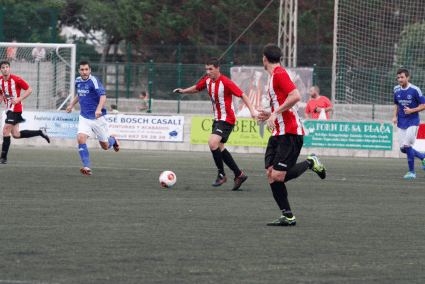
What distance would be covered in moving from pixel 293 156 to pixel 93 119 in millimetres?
5920

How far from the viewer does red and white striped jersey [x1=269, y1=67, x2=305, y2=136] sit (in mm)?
6598

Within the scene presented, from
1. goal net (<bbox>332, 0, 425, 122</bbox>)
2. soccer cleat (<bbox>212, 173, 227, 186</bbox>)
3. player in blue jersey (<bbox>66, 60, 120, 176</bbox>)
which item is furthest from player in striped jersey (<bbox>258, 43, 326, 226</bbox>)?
goal net (<bbox>332, 0, 425, 122</bbox>)

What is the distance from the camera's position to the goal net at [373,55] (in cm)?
2433

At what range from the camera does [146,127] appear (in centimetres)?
1947

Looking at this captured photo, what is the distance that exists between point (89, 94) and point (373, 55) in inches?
890

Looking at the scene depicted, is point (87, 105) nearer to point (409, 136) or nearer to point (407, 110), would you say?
point (407, 110)

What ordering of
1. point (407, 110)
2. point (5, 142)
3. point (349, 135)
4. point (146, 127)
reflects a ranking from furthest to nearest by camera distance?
1. point (146, 127)
2. point (349, 135)
3. point (5, 142)
4. point (407, 110)

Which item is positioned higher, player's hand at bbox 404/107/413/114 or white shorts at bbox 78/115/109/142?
player's hand at bbox 404/107/413/114

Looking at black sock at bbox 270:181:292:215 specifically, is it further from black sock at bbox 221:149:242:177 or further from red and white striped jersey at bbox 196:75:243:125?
red and white striped jersey at bbox 196:75:243:125

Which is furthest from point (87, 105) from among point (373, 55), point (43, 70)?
point (373, 55)

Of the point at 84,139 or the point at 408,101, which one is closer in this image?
the point at 84,139

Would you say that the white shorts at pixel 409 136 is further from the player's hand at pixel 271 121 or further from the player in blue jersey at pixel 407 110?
the player's hand at pixel 271 121

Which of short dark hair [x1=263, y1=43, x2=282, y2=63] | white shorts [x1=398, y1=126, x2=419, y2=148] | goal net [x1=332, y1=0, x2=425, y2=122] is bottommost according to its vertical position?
white shorts [x1=398, y1=126, x2=419, y2=148]

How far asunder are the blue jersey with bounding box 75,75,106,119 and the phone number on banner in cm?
766
